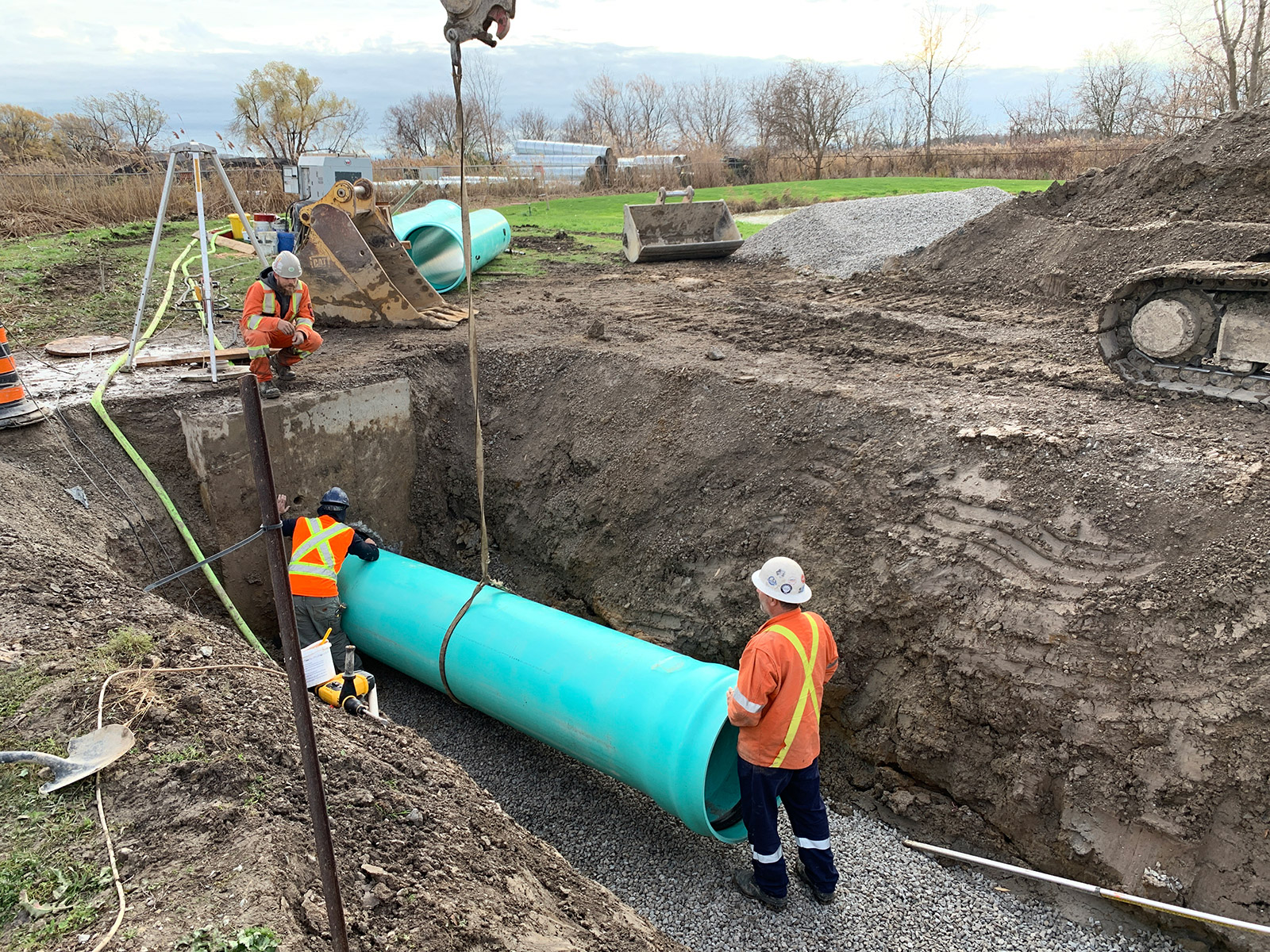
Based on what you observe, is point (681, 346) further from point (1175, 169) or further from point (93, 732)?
point (1175, 169)

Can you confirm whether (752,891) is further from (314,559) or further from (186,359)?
(186,359)

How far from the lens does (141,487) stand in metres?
6.61

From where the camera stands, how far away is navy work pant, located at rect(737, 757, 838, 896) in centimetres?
442

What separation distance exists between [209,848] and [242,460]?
15.7ft

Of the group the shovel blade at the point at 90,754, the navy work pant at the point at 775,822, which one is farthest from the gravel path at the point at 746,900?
the shovel blade at the point at 90,754

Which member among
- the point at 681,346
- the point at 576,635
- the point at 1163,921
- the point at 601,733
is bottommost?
the point at 1163,921

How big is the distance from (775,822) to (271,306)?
5973 mm

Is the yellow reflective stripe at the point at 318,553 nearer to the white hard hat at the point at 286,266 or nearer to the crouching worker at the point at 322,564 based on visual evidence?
the crouching worker at the point at 322,564

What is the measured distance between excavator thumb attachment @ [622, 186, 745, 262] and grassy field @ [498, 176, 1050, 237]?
2.82 m

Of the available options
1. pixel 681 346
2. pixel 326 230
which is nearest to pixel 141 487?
pixel 326 230

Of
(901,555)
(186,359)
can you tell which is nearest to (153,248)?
(186,359)

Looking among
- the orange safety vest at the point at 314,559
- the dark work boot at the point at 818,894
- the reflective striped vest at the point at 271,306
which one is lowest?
the dark work boot at the point at 818,894

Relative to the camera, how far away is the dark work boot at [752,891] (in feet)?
14.8

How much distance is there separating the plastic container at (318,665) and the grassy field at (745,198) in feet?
45.3
